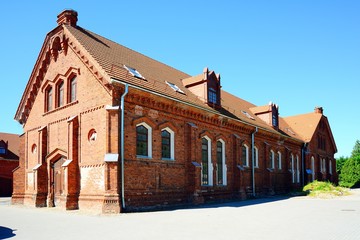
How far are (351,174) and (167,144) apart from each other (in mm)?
40515

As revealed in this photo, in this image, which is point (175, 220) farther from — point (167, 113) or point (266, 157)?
point (266, 157)

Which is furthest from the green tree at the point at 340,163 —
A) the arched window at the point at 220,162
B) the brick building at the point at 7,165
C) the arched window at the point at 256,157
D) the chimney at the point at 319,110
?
the brick building at the point at 7,165

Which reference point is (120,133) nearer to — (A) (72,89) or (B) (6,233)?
(A) (72,89)

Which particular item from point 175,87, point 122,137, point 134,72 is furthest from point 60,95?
point 175,87

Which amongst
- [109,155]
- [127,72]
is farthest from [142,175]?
[127,72]

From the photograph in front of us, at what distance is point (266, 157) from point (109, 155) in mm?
17425

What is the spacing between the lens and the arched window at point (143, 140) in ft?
56.8

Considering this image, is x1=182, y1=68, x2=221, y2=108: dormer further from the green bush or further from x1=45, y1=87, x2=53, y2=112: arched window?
the green bush

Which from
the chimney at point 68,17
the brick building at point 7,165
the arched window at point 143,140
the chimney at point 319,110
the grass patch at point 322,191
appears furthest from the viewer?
the chimney at point 319,110

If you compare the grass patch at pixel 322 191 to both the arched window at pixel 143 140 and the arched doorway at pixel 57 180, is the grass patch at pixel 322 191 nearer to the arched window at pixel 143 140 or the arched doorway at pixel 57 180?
the arched window at pixel 143 140

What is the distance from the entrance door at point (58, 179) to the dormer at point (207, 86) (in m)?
9.79

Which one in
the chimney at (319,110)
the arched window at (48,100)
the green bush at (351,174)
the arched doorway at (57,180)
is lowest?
the green bush at (351,174)

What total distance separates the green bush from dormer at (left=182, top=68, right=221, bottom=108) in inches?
1365

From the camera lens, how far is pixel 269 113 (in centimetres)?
3244
